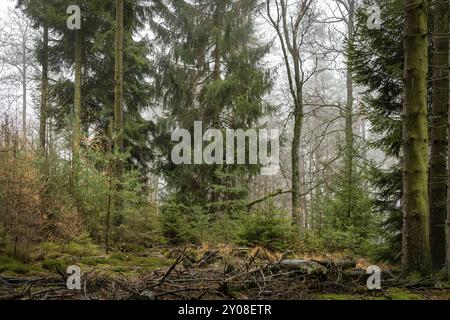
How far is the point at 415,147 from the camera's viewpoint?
586 cm

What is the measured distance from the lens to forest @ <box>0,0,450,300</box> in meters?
5.33

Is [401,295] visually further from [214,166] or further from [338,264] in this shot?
[214,166]

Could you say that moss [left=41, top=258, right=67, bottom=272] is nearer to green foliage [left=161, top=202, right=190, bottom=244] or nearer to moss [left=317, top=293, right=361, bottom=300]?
moss [left=317, top=293, right=361, bottom=300]

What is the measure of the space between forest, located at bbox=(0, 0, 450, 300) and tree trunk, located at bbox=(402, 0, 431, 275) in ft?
0.07

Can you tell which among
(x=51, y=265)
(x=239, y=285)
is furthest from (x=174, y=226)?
(x=239, y=285)

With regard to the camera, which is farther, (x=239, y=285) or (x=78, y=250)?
(x=78, y=250)

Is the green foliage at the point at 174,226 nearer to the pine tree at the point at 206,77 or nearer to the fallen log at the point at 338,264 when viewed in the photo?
the pine tree at the point at 206,77

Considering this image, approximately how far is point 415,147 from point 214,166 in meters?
10.4

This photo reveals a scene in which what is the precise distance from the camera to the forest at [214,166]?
17.5ft

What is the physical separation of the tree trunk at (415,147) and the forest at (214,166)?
0.02m

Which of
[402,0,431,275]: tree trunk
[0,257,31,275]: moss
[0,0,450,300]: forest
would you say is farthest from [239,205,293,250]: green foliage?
[0,257,31,275]: moss

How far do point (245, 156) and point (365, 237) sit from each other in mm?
5534

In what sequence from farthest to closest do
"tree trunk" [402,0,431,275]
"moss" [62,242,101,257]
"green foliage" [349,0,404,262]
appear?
1. "green foliage" [349,0,404,262]
2. "moss" [62,242,101,257]
3. "tree trunk" [402,0,431,275]

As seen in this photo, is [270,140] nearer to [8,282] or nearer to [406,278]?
[406,278]
